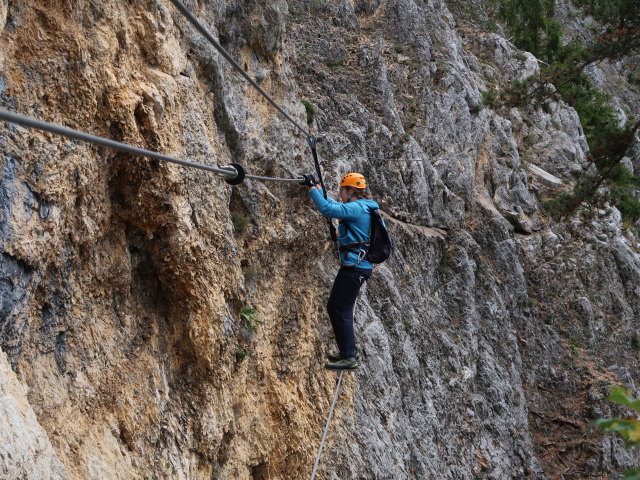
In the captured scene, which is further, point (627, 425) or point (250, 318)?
point (250, 318)

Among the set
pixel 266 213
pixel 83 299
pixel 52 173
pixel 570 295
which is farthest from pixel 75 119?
pixel 570 295

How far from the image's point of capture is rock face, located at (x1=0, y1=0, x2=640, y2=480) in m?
4.33

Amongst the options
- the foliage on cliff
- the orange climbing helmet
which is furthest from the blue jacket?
the foliage on cliff

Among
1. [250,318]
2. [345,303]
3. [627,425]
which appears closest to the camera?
[627,425]

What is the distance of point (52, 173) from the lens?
4.26m

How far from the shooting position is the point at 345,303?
23.9 ft

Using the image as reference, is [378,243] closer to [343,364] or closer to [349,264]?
[349,264]

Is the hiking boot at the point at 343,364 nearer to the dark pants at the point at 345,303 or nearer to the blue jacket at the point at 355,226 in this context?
the dark pants at the point at 345,303

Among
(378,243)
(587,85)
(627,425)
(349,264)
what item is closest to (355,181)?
(378,243)

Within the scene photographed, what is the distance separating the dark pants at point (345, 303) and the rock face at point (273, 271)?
0.70 m

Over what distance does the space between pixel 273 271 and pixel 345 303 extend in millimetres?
994

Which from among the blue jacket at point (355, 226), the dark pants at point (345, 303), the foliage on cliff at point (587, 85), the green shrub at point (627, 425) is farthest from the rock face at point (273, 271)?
the foliage on cliff at point (587, 85)

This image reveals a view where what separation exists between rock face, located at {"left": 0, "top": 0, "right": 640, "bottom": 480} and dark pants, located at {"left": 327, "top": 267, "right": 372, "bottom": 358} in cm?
70

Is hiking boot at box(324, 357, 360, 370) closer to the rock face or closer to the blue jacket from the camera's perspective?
the rock face
